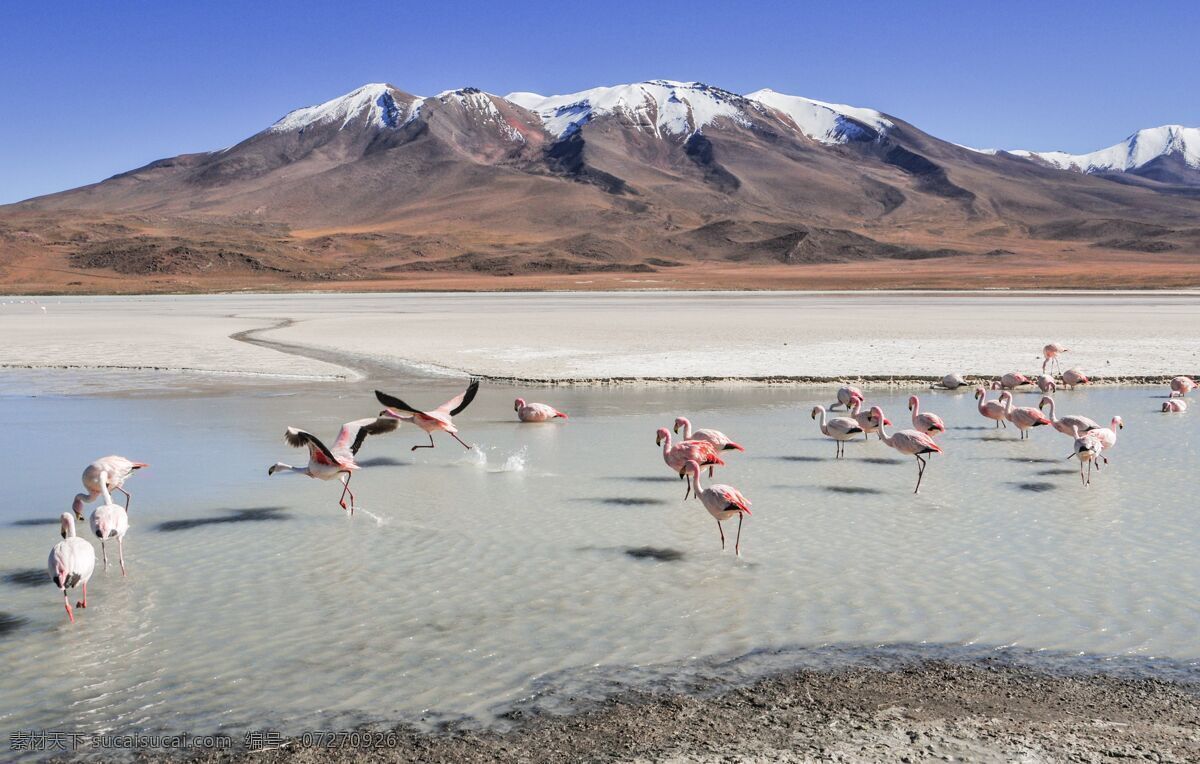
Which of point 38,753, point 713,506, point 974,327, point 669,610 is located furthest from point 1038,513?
point 974,327

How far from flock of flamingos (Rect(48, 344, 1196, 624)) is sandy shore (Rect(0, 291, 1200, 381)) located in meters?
6.34

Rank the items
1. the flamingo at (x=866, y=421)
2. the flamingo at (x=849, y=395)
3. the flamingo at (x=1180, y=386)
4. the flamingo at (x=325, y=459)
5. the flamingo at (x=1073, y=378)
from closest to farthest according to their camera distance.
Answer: the flamingo at (x=325, y=459) < the flamingo at (x=866, y=421) < the flamingo at (x=849, y=395) < the flamingo at (x=1180, y=386) < the flamingo at (x=1073, y=378)

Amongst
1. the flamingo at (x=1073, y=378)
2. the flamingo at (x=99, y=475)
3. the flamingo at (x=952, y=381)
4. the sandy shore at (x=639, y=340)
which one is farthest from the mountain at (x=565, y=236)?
the flamingo at (x=99, y=475)

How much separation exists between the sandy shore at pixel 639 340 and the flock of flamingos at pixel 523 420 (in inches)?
250

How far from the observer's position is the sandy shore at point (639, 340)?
20.4 meters

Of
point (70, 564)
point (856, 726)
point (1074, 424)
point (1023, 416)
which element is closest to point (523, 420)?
point (1023, 416)

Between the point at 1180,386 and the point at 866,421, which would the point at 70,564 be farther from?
the point at 1180,386

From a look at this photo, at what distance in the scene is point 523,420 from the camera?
45.4 feet

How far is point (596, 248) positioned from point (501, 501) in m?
118

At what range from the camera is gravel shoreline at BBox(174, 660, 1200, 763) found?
448 cm

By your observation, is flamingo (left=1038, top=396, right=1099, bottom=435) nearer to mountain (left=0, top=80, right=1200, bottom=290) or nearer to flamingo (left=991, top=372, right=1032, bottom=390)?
flamingo (left=991, top=372, right=1032, bottom=390)

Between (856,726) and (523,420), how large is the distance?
942cm

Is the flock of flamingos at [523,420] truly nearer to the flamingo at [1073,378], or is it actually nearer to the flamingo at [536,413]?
the flamingo at [536,413]

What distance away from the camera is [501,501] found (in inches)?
368
